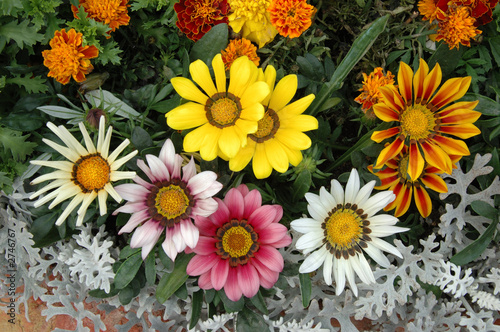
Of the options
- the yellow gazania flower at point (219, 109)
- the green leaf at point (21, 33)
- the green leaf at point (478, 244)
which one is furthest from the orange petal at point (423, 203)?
the green leaf at point (21, 33)

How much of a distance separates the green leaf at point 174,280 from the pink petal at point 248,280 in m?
0.17

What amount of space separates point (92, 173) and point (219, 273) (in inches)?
16.8

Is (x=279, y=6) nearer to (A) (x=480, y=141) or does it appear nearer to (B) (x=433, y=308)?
(A) (x=480, y=141)

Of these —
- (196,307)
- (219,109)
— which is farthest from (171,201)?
(196,307)

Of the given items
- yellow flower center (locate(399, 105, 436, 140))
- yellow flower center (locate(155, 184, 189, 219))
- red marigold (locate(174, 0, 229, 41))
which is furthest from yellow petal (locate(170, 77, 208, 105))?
yellow flower center (locate(399, 105, 436, 140))

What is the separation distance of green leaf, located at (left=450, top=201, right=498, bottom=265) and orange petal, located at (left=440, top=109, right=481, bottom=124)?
0.33 meters

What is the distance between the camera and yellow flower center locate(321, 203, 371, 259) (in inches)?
45.5

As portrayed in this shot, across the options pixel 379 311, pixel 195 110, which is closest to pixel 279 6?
pixel 195 110

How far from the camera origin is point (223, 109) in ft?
3.48

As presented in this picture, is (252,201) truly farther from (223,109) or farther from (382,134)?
(382,134)

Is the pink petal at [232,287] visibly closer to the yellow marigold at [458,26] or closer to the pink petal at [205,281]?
the pink petal at [205,281]

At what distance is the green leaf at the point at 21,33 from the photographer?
1240mm

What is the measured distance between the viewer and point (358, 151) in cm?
124

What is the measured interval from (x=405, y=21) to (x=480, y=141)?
1.73ft
